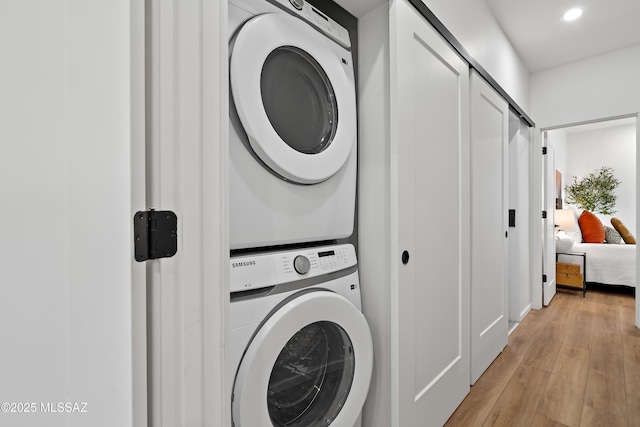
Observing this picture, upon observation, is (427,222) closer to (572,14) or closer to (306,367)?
(306,367)

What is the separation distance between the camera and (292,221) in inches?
40.9

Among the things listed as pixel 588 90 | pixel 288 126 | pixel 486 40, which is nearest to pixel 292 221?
pixel 288 126

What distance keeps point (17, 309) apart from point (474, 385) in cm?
227

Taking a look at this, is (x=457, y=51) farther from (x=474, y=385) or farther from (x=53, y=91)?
(x=474, y=385)

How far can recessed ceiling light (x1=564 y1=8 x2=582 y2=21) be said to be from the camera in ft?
7.78

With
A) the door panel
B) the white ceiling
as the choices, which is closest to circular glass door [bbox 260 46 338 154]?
the white ceiling

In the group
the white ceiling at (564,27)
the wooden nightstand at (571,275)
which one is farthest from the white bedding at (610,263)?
the white ceiling at (564,27)

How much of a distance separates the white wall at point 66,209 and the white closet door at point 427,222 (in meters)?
0.95

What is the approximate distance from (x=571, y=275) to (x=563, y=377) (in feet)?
8.39

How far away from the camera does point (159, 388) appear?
600 millimetres

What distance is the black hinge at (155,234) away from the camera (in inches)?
22.6

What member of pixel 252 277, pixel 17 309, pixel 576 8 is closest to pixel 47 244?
pixel 17 309

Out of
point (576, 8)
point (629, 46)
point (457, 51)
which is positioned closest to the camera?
point (457, 51)

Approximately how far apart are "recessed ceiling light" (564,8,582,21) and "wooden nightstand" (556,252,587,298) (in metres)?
2.82
